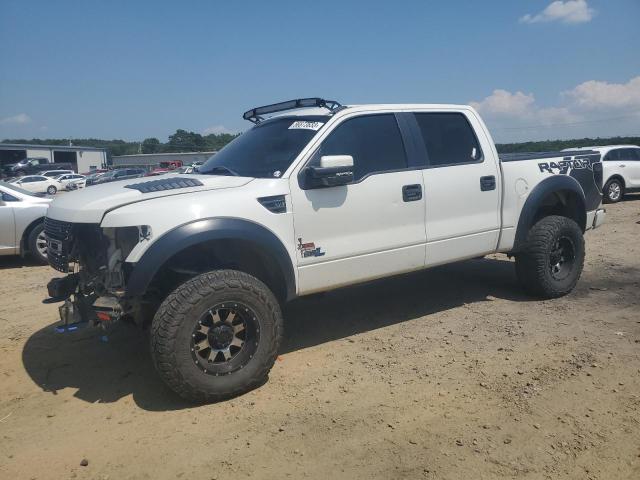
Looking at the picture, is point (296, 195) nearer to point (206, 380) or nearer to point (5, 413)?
point (206, 380)

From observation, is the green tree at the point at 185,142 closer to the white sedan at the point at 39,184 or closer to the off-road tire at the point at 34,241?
the white sedan at the point at 39,184

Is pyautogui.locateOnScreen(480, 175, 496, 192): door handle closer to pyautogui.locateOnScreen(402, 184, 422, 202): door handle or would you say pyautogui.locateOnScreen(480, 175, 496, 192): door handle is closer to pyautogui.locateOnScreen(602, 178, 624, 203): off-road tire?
pyautogui.locateOnScreen(402, 184, 422, 202): door handle

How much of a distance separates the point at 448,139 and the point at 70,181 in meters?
44.5

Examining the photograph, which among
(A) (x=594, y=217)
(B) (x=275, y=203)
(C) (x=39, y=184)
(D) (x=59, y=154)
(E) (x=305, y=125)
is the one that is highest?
(D) (x=59, y=154)

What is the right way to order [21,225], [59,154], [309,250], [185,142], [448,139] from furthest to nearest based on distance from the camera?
[185,142]
[59,154]
[21,225]
[448,139]
[309,250]

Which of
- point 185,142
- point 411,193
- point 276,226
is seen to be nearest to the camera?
point 276,226

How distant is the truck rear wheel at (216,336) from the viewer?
346 cm

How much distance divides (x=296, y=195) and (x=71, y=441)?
2.17 meters

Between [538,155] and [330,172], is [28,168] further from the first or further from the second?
[330,172]

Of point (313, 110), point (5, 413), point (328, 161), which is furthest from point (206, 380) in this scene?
point (313, 110)

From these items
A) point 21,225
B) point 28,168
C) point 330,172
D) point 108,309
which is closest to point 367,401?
point 330,172

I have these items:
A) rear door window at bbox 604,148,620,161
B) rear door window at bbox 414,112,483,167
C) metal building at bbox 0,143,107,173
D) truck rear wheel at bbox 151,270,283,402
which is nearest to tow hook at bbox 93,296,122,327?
truck rear wheel at bbox 151,270,283,402

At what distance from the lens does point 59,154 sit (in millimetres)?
77125

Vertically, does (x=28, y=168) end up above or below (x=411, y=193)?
above
